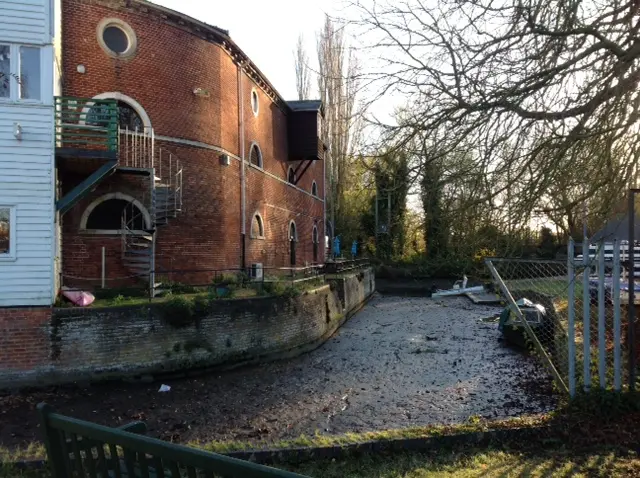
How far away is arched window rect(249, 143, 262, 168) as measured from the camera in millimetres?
20880

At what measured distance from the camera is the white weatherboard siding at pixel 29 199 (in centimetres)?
1065

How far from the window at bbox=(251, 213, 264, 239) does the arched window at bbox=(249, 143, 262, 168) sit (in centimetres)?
220

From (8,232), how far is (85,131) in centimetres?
357

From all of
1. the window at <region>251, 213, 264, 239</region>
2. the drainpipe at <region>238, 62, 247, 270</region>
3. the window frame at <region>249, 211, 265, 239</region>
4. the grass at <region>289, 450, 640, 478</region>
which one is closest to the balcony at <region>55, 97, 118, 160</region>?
the drainpipe at <region>238, 62, 247, 270</region>

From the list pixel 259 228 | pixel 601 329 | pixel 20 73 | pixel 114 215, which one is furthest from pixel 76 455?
pixel 259 228

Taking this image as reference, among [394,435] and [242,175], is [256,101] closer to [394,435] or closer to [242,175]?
[242,175]

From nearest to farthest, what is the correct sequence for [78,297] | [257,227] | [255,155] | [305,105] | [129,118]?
1. [78,297]
2. [129,118]
3. [257,227]
4. [255,155]
5. [305,105]

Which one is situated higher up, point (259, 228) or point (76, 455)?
point (259, 228)

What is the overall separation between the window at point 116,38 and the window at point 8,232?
6.00 m

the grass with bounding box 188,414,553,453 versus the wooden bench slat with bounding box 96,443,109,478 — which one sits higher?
the wooden bench slat with bounding box 96,443,109,478

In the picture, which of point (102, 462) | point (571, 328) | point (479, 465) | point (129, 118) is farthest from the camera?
point (129, 118)

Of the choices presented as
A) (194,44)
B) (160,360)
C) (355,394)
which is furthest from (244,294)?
(194,44)

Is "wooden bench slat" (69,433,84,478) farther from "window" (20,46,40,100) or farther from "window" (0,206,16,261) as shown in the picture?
"window" (20,46,40,100)

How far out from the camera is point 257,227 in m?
21.0
